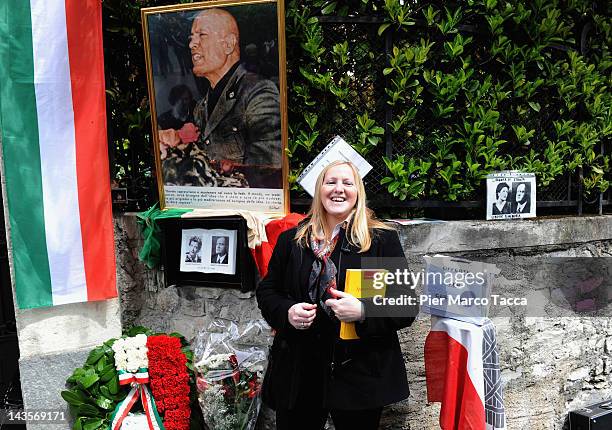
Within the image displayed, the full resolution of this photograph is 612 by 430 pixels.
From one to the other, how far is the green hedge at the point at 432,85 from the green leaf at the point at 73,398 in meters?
2.09

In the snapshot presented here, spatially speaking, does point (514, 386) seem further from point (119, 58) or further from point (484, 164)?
point (119, 58)

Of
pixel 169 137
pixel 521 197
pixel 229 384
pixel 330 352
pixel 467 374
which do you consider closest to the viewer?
pixel 330 352

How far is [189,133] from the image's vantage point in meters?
4.05

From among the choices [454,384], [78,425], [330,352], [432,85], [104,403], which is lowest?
[78,425]

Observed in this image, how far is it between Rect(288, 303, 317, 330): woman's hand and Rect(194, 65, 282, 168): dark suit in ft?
4.84

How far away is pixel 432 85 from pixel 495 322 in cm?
174

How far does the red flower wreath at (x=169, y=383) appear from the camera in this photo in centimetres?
348

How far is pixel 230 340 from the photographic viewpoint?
11.8ft

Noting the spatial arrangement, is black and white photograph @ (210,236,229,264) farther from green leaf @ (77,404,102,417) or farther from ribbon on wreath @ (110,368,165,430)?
green leaf @ (77,404,102,417)

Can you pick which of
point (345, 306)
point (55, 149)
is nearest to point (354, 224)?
point (345, 306)

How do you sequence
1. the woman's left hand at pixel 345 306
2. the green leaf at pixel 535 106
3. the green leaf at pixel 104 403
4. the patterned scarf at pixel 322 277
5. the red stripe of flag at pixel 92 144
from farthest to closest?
the green leaf at pixel 535 106 < the red stripe of flag at pixel 92 144 < the green leaf at pixel 104 403 < the patterned scarf at pixel 322 277 < the woman's left hand at pixel 345 306

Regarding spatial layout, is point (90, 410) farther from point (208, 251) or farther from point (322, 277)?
point (322, 277)

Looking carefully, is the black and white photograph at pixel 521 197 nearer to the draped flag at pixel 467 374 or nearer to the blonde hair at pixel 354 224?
the draped flag at pixel 467 374

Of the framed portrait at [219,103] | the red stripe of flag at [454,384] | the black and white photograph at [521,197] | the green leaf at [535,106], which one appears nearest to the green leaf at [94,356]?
the framed portrait at [219,103]
